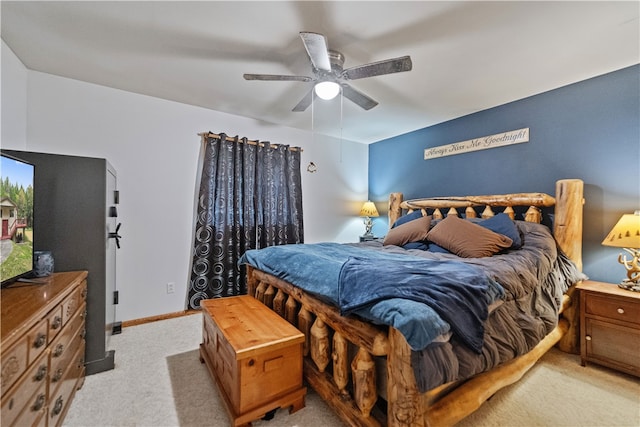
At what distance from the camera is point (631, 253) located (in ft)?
6.86

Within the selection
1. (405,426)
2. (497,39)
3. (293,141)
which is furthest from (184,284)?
(497,39)

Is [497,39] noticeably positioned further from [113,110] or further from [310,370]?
[113,110]

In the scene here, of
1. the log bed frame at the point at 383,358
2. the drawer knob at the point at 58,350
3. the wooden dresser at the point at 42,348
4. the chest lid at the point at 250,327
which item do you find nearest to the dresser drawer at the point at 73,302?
the wooden dresser at the point at 42,348

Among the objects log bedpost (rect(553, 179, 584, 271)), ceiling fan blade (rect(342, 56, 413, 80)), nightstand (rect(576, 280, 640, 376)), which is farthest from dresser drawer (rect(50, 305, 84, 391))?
log bedpost (rect(553, 179, 584, 271))

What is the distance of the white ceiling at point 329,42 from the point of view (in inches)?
65.1

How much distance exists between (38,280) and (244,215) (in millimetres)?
1996

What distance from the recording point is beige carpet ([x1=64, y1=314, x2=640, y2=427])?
1.49 metres

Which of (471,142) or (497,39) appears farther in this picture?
(471,142)

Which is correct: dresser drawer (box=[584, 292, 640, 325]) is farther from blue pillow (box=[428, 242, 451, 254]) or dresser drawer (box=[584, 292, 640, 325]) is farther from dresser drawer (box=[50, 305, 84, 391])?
dresser drawer (box=[50, 305, 84, 391])

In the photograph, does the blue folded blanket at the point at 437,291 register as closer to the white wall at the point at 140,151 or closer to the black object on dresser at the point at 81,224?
the black object on dresser at the point at 81,224

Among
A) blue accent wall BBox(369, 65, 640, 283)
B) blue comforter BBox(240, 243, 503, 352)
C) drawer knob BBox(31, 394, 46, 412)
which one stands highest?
blue accent wall BBox(369, 65, 640, 283)

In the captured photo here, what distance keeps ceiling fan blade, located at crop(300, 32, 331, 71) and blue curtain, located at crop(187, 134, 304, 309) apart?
1823 millimetres

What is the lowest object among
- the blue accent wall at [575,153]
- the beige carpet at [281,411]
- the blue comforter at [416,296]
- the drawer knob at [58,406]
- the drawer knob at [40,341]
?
the beige carpet at [281,411]

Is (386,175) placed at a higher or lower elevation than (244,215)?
higher
